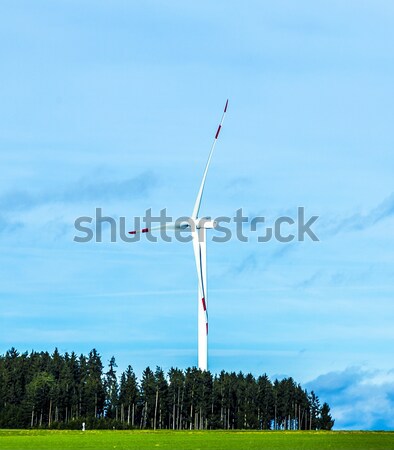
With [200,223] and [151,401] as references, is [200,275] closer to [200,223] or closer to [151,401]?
[200,223]

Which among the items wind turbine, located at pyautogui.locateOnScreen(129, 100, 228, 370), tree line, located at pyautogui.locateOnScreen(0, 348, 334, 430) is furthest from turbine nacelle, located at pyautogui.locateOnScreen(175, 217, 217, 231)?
tree line, located at pyautogui.locateOnScreen(0, 348, 334, 430)

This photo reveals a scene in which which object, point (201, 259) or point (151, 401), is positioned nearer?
point (201, 259)

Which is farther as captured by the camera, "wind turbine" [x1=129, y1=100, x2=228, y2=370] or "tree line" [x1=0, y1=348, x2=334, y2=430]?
"tree line" [x1=0, y1=348, x2=334, y2=430]

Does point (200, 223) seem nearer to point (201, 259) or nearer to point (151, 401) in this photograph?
point (201, 259)

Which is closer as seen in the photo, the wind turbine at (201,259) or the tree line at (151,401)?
the wind turbine at (201,259)

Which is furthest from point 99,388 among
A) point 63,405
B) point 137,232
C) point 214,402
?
point 137,232

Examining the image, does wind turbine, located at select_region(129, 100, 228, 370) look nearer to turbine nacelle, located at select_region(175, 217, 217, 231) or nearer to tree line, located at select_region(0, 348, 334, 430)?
turbine nacelle, located at select_region(175, 217, 217, 231)

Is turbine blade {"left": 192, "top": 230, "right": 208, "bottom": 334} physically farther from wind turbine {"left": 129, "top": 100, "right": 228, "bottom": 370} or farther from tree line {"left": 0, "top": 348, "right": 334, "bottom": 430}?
tree line {"left": 0, "top": 348, "right": 334, "bottom": 430}

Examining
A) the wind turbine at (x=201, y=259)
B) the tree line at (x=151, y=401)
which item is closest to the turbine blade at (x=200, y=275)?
the wind turbine at (x=201, y=259)

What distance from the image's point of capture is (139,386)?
186750mm

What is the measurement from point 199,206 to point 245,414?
6983 cm

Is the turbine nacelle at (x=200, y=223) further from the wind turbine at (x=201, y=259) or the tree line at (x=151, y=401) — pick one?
the tree line at (x=151, y=401)

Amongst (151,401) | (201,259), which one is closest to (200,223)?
(201,259)

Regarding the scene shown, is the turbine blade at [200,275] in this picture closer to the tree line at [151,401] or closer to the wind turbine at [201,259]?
the wind turbine at [201,259]
